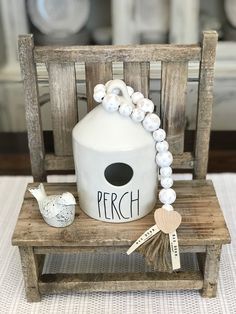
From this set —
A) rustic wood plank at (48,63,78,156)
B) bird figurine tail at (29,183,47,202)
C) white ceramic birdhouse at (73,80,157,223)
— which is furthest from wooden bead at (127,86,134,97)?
bird figurine tail at (29,183,47,202)

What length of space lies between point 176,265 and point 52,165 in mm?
296

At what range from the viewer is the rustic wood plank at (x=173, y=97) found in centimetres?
78

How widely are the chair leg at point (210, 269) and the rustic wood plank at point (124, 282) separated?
0.01m

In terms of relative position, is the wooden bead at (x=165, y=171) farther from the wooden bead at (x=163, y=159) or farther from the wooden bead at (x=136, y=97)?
the wooden bead at (x=136, y=97)

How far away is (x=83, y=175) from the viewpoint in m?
0.74

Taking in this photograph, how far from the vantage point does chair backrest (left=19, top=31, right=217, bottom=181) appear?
0.77m

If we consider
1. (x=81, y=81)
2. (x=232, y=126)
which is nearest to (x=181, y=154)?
(x=81, y=81)

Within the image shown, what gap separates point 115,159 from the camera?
71 cm

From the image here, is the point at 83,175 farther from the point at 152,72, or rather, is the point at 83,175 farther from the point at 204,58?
the point at 152,72

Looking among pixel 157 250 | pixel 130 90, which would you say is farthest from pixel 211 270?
pixel 130 90

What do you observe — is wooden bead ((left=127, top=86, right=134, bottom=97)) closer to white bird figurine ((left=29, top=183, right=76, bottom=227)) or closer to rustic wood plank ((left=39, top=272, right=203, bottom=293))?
white bird figurine ((left=29, top=183, right=76, bottom=227))

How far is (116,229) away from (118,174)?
3.6 inches

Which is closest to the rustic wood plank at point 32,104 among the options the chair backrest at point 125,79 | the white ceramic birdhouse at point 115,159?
the chair backrest at point 125,79

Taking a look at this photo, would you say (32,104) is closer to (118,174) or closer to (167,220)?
(118,174)
